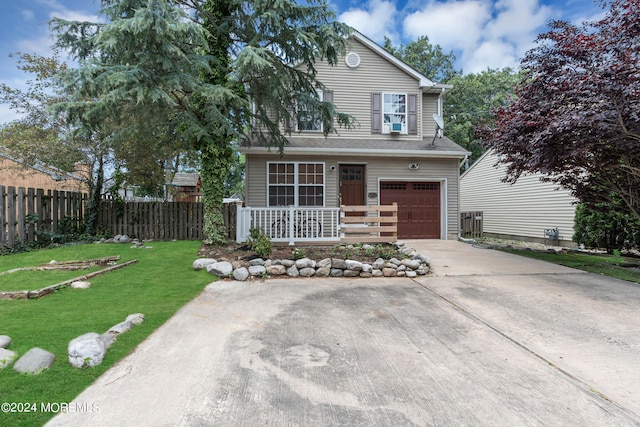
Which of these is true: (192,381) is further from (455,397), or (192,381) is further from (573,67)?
(573,67)

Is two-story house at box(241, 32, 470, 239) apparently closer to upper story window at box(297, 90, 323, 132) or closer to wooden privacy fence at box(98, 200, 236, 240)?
upper story window at box(297, 90, 323, 132)

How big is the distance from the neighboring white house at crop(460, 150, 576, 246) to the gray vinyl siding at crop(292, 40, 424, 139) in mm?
3978

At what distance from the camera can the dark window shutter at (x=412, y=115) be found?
1115cm

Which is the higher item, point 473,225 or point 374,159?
point 374,159

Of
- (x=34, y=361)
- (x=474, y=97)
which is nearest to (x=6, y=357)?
(x=34, y=361)

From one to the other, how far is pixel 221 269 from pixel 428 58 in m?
28.0

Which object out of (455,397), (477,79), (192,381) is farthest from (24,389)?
(477,79)

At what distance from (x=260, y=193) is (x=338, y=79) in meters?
4.88

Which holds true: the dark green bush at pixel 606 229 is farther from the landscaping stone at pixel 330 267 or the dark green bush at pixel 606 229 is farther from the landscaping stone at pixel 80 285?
the landscaping stone at pixel 80 285

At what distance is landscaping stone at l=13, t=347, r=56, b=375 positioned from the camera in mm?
2406

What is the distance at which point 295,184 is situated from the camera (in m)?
10.3

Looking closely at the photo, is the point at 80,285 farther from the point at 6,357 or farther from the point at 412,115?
the point at 412,115

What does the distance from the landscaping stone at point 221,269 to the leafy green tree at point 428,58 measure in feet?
87.2

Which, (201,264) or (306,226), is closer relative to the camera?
(201,264)
